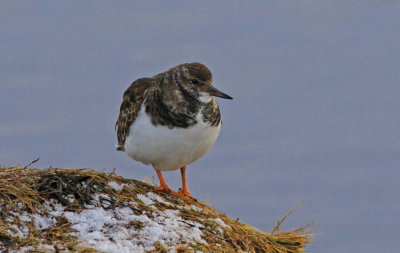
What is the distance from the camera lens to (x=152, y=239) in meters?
6.77

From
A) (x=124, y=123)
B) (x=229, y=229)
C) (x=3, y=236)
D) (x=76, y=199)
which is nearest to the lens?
(x=3, y=236)

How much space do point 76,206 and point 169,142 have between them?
1677 millimetres

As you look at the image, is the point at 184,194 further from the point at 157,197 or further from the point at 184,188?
the point at 157,197

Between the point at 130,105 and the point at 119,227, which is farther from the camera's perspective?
the point at 130,105

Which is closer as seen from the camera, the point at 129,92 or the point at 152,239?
the point at 152,239

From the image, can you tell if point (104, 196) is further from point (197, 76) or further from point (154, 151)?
point (197, 76)

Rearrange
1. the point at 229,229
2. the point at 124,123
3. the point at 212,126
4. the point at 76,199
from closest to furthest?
the point at 76,199, the point at 229,229, the point at 212,126, the point at 124,123

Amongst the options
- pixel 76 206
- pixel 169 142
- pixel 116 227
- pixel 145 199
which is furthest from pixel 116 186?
pixel 169 142

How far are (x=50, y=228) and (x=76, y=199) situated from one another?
1.82 ft

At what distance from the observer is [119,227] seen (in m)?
6.78

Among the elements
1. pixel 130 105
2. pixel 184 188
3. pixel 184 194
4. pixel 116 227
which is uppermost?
pixel 130 105

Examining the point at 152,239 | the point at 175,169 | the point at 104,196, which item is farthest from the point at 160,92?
the point at 152,239

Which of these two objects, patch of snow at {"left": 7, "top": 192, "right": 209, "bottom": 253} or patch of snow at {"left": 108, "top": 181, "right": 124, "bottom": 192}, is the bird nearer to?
patch of snow at {"left": 108, "top": 181, "right": 124, "bottom": 192}

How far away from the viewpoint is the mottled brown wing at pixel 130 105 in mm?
8844
